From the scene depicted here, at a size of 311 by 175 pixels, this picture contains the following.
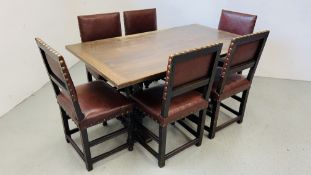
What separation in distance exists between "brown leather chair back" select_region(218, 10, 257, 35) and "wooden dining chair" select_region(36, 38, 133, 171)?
159cm

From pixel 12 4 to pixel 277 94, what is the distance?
327 centimetres

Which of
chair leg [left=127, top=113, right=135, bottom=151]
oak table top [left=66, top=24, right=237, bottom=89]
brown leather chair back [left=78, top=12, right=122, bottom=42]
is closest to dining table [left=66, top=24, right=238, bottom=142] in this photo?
oak table top [left=66, top=24, right=237, bottom=89]

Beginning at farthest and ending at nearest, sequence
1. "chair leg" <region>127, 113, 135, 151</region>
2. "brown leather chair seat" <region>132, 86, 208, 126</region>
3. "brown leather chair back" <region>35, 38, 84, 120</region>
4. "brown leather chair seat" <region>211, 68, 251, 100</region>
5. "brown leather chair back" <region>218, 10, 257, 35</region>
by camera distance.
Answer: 1. "brown leather chair back" <region>218, 10, 257, 35</region>
2. "brown leather chair seat" <region>211, 68, 251, 100</region>
3. "chair leg" <region>127, 113, 135, 151</region>
4. "brown leather chair seat" <region>132, 86, 208, 126</region>
5. "brown leather chair back" <region>35, 38, 84, 120</region>

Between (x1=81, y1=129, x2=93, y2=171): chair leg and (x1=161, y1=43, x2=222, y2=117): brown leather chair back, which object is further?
(x1=81, y1=129, x2=93, y2=171): chair leg

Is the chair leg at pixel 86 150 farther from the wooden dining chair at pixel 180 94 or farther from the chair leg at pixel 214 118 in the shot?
the chair leg at pixel 214 118

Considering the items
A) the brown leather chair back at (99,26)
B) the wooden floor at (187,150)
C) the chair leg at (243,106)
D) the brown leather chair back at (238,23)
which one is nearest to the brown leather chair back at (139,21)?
the brown leather chair back at (99,26)

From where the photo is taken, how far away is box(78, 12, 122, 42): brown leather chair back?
2.42 meters

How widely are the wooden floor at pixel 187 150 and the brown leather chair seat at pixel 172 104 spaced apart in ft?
1.49

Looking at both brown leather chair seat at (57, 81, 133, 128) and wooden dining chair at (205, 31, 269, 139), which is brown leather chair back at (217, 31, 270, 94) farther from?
brown leather chair seat at (57, 81, 133, 128)

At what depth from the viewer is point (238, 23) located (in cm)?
276

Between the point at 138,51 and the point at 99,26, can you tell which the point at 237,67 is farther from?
the point at 99,26

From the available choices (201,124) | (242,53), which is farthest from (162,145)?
(242,53)

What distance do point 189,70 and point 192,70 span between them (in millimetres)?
30

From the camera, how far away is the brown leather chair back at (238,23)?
2.66 m
